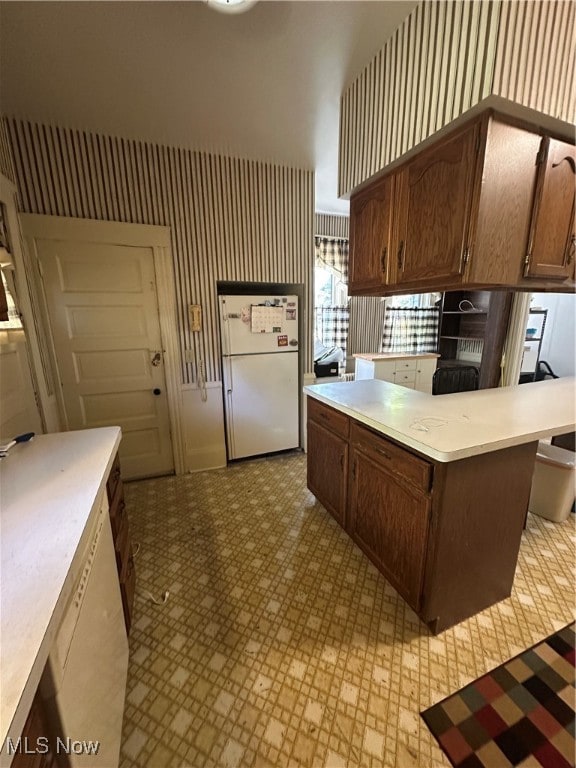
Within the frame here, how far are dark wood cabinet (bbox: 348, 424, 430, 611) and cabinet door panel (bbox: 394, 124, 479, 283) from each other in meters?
0.88

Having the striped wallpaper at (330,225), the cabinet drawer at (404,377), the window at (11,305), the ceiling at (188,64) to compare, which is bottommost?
the cabinet drawer at (404,377)

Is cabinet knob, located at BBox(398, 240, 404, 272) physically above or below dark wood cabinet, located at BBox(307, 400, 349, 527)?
above

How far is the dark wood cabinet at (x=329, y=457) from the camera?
1923mm

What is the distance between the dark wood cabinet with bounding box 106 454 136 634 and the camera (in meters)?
1.28

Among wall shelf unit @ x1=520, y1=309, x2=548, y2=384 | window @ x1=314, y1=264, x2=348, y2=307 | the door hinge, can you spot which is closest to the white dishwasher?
the door hinge

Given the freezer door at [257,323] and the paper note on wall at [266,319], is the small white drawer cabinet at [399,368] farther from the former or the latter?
the paper note on wall at [266,319]

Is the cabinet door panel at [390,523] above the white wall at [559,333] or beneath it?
beneath

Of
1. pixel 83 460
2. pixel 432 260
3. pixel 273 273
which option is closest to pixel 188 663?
pixel 83 460

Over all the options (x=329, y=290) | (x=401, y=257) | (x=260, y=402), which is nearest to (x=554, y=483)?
(x=401, y=257)

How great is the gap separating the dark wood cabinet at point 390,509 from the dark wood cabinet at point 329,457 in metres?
0.10

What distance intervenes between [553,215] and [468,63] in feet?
2.42

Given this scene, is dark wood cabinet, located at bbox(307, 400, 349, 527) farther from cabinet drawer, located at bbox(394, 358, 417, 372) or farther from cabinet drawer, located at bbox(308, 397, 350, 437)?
cabinet drawer, located at bbox(394, 358, 417, 372)

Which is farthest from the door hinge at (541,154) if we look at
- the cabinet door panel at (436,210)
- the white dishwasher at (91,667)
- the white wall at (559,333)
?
the white wall at (559,333)

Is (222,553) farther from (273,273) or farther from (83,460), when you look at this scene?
(273,273)
